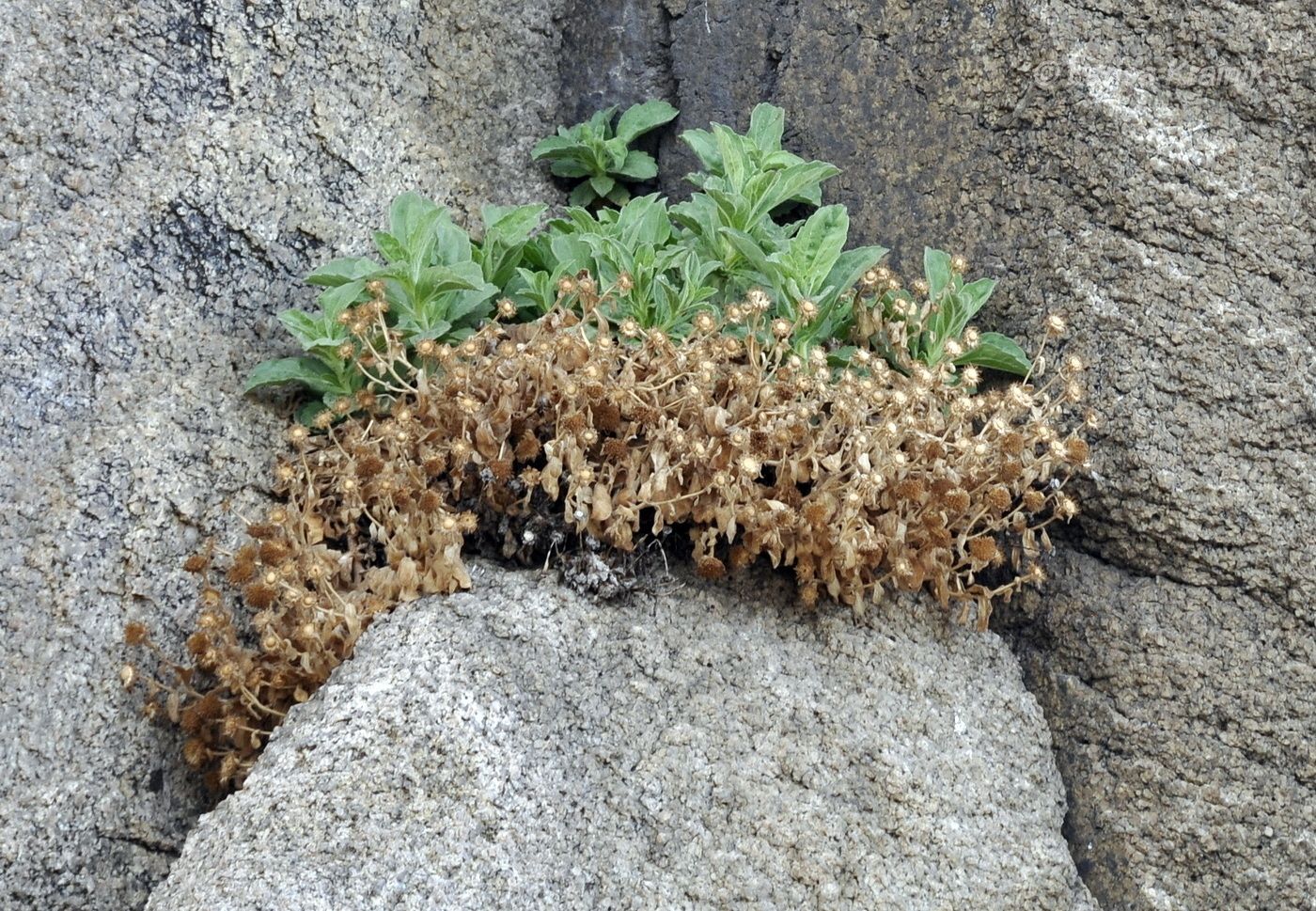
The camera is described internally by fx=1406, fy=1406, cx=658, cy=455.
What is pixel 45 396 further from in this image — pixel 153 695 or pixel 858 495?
pixel 858 495

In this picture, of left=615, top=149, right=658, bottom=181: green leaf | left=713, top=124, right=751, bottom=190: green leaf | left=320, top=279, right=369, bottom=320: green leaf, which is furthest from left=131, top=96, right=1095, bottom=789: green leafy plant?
left=615, top=149, right=658, bottom=181: green leaf

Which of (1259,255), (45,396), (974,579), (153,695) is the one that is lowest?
(153,695)

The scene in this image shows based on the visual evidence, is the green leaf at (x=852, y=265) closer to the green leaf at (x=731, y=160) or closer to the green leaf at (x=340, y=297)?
the green leaf at (x=731, y=160)

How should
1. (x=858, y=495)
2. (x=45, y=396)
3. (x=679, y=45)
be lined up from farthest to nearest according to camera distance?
1. (x=679, y=45)
2. (x=45, y=396)
3. (x=858, y=495)

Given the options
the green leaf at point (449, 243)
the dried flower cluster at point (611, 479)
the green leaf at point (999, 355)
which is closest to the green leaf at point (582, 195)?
the green leaf at point (449, 243)

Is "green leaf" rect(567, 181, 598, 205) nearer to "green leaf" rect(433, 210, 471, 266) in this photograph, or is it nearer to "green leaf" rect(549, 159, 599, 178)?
"green leaf" rect(549, 159, 599, 178)

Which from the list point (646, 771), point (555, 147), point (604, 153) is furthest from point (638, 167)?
point (646, 771)

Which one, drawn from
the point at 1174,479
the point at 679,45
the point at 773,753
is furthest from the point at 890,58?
the point at 773,753
